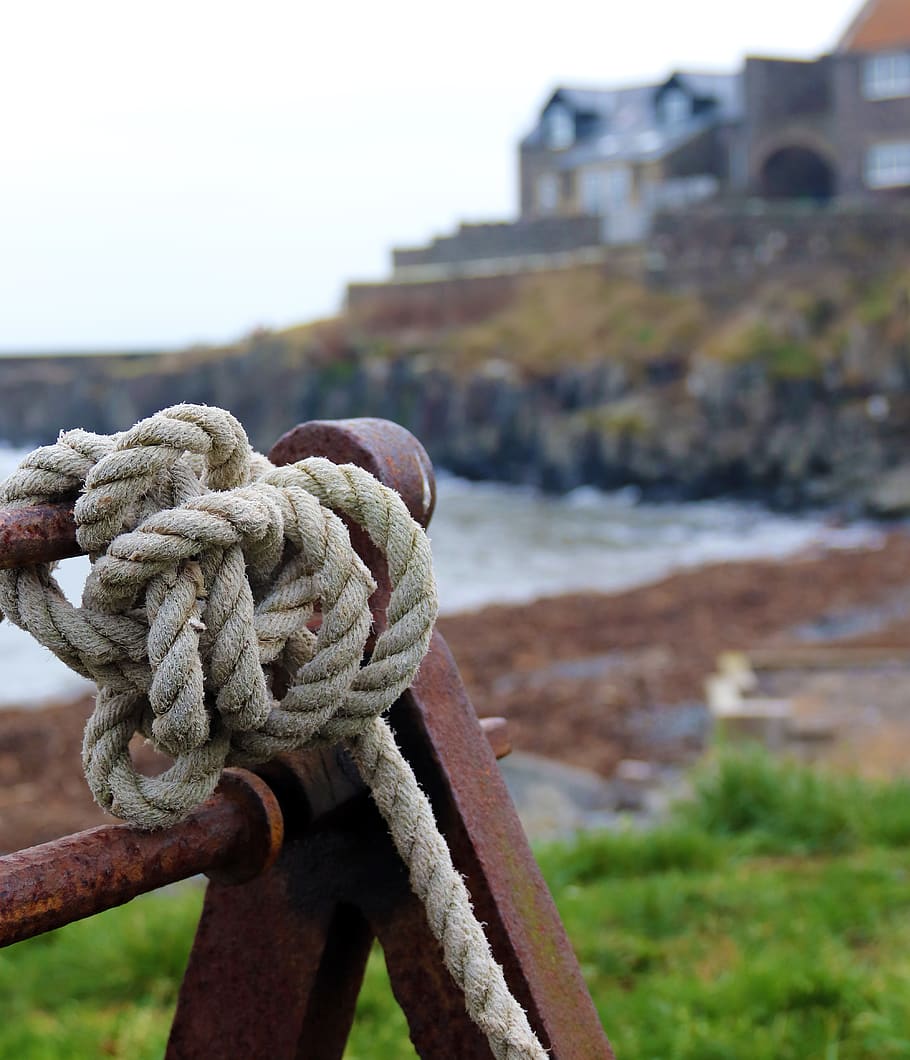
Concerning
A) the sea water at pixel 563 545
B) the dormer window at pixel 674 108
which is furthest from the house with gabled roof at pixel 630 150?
the sea water at pixel 563 545

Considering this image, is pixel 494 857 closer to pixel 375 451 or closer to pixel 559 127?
pixel 375 451

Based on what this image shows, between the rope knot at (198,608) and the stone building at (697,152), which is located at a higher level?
the stone building at (697,152)

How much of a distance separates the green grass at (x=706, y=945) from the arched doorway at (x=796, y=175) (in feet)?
147

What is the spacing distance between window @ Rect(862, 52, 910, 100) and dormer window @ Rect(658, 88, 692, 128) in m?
8.93

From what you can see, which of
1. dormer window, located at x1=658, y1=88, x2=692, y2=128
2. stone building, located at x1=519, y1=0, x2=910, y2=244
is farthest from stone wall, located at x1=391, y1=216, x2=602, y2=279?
dormer window, located at x1=658, y1=88, x2=692, y2=128

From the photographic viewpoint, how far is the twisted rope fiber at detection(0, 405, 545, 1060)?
1.15 metres

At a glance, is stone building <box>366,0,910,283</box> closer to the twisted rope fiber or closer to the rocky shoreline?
the rocky shoreline

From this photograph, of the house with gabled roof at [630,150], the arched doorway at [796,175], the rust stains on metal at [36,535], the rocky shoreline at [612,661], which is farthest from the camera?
the house with gabled roof at [630,150]

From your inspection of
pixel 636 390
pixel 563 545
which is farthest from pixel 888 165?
pixel 563 545

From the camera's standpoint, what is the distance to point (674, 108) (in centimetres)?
5112

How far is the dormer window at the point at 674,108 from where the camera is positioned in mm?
50469

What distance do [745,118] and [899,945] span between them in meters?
46.2

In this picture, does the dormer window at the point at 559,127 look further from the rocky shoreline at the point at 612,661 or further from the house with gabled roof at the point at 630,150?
the rocky shoreline at the point at 612,661

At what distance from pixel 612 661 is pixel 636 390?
2335 centimetres
